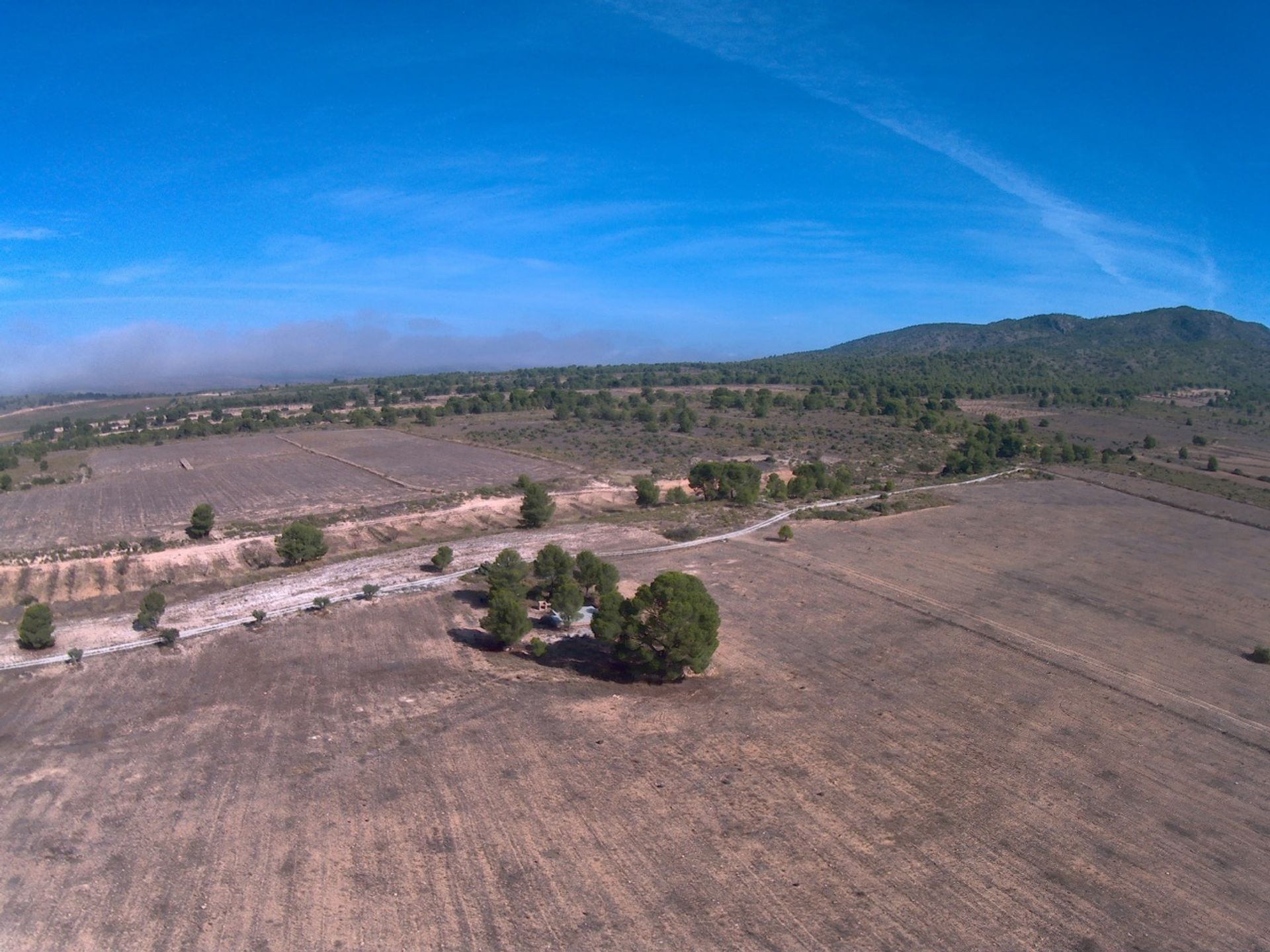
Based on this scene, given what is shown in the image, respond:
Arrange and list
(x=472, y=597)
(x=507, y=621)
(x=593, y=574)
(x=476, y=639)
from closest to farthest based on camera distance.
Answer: (x=507, y=621)
(x=476, y=639)
(x=593, y=574)
(x=472, y=597)

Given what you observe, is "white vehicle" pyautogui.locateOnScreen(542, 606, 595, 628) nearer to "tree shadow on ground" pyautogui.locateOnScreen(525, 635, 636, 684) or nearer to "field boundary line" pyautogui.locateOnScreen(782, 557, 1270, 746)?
"tree shadow on ground" pyautogui.locateOnScreen(525, 635, 636, 684)

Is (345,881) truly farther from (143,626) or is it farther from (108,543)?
(108,543)

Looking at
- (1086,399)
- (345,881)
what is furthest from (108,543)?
(1086,399)

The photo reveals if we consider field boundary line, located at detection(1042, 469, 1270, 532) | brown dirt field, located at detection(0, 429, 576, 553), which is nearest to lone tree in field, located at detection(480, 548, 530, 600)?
brown dirt field, located at detection(0, 429, 576, 553)

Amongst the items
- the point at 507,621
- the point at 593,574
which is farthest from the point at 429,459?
the point at 507,621

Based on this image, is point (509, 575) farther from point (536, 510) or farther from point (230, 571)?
point (230, 571)

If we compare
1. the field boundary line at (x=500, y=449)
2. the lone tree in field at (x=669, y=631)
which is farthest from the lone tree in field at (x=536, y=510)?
the lone tree in field at (x=669, y=631)
